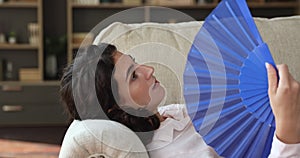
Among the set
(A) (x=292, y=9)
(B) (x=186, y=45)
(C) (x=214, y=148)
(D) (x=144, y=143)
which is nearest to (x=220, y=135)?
(C) (x=214, y=148)

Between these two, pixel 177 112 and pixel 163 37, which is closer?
pixel 177 112

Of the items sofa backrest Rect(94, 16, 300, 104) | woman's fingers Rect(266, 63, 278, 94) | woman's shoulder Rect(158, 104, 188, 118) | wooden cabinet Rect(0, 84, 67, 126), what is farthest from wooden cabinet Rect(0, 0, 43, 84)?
woman's fingers Rect(266, 63, 278, 94)

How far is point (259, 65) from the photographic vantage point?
3.56 ft

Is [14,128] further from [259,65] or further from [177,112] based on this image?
[259,65]

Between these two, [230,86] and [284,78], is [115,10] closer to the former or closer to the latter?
[230,86]

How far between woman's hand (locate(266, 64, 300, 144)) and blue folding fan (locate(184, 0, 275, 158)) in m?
0.06

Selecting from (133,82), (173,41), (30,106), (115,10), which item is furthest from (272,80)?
(115,10)

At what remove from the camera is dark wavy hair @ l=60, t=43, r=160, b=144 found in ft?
4.09

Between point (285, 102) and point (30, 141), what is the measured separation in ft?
9.54

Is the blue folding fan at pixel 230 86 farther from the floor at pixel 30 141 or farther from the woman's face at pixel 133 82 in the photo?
the floor at pixel 30 141

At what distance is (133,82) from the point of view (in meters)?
1.25

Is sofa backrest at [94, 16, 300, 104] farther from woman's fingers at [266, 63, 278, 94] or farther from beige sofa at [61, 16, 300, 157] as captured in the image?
woman's fingers at [266, 63, 278, 94]

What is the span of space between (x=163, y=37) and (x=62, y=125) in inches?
96.4

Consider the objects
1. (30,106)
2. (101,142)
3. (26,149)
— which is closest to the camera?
(101,142)
